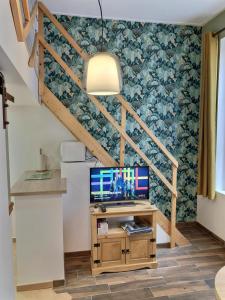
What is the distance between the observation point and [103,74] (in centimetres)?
187

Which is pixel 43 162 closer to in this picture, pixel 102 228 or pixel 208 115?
pixel 102 228

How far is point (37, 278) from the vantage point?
250 centimetres

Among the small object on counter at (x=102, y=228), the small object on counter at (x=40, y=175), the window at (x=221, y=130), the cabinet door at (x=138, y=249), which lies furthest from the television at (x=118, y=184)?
the window at (x=221, y=130)

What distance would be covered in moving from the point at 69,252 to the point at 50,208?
965 millimetres

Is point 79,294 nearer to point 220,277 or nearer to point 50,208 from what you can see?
point 50,208

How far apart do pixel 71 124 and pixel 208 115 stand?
1.95m

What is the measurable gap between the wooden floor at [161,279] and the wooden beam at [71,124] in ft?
4.18

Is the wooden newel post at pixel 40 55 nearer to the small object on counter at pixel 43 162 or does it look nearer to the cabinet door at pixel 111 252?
the small object on counter at pixel 43 162

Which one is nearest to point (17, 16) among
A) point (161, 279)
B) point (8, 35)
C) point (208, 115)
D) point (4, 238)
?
point (8, 35)

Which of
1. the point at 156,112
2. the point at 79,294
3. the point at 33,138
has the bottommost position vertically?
the point at 79,294

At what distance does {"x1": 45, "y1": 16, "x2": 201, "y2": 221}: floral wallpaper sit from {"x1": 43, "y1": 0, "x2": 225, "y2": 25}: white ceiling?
4.7 inches

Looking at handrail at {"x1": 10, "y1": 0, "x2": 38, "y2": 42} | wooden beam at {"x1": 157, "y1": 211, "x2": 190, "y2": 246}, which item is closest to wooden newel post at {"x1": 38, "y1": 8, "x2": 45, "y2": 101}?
handrail at {"x1": 10, "y1": 0, "x2": 38, "y2": 42}

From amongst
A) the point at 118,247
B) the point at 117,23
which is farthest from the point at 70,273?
the point at 117,23

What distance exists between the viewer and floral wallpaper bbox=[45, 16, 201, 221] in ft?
11.5
